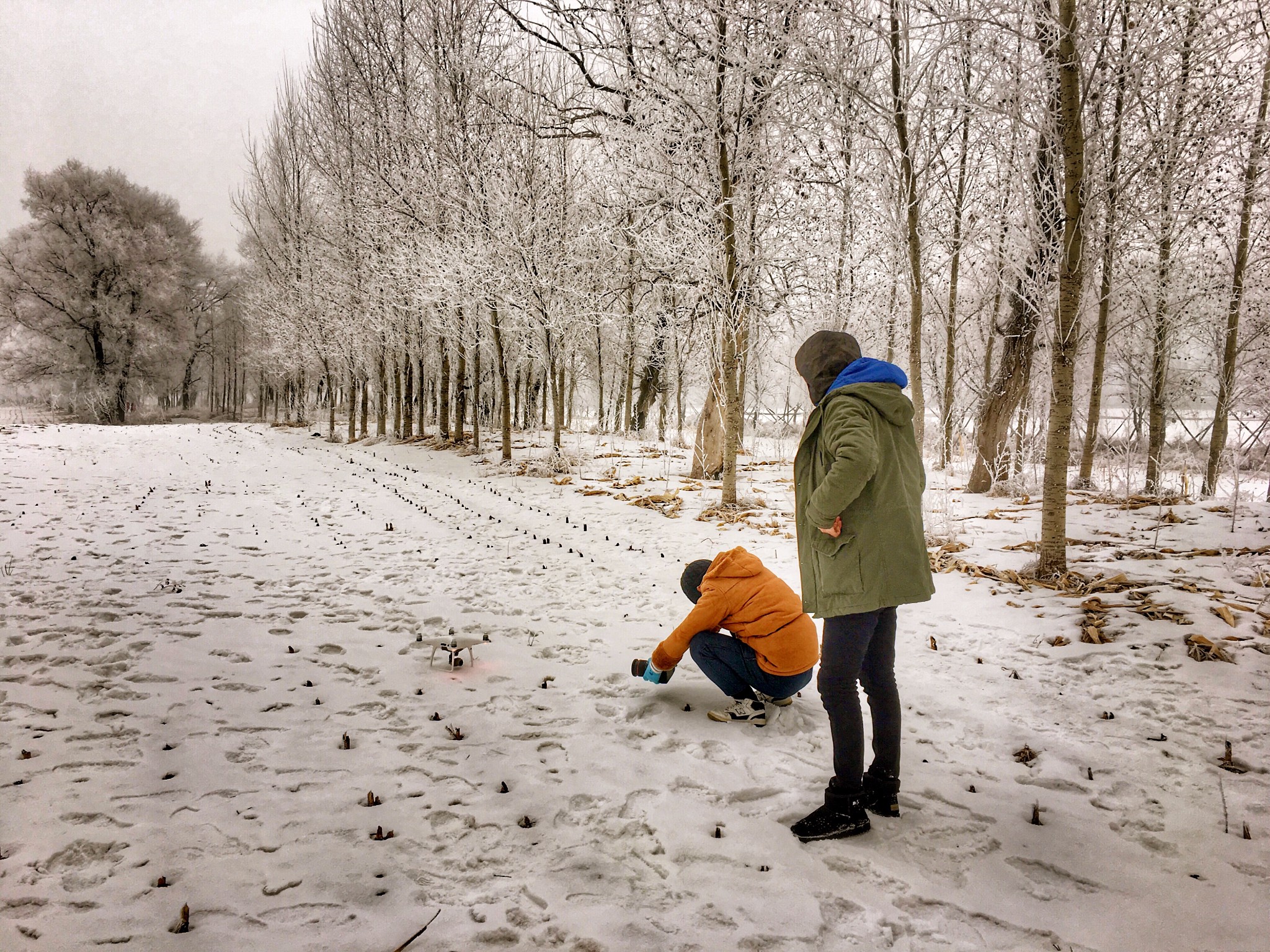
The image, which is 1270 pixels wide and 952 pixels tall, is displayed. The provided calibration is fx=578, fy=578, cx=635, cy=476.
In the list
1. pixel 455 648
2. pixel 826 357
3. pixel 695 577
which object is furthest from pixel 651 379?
pixel 826 357

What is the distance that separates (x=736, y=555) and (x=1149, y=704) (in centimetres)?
251

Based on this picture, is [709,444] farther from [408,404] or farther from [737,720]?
[408,404]

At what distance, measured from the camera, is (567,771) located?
2.78m

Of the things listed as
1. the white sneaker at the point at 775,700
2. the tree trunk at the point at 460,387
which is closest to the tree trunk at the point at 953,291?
the white sneaker at the point at 775,700

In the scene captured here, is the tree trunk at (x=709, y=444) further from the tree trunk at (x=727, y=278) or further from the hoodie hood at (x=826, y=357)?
the hoodie hood at (x=826, y=357)

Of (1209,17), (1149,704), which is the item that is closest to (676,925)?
(1149,704)

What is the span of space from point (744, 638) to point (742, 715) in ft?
1.50

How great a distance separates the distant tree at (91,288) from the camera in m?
22.9

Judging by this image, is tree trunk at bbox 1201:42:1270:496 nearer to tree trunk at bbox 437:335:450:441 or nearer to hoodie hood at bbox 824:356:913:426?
hoodie hood at bbox 824:356:913:426

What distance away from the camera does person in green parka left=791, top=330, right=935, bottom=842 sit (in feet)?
7.47

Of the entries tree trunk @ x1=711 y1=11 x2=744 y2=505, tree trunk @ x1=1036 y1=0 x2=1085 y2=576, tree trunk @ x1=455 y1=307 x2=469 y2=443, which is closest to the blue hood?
tree trunk @ x1=1036 y1=0 x2=1085 y2=576

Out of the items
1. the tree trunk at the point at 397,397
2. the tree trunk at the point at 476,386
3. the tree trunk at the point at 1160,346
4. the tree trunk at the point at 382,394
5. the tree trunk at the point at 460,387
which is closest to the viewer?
the tree trunk at the point at 1160,346

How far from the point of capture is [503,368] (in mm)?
13664

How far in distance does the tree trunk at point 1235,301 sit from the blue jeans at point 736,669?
28.8 ft
